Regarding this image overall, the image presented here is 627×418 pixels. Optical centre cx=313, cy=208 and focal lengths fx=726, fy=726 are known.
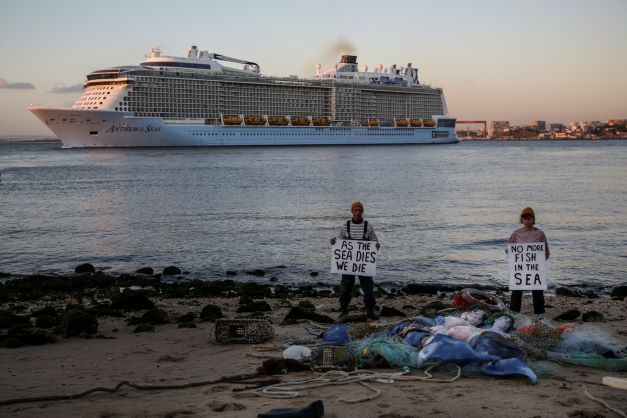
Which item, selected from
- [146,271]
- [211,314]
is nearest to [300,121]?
[146,271]

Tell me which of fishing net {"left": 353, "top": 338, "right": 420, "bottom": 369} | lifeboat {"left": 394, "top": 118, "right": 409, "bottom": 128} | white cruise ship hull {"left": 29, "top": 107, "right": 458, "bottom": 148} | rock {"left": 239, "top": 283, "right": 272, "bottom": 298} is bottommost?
rock {"left": 239, "top": 283, "right": 272, "bottom": 298}

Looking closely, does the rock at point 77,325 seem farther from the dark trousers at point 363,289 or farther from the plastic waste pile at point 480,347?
the dark trousers at point 363,289

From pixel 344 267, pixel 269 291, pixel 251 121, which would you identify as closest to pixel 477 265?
pixel 269 291

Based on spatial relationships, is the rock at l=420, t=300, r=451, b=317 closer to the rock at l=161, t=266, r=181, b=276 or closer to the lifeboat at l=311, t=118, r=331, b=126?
the rock at l=161, t=266, r=181, b=276

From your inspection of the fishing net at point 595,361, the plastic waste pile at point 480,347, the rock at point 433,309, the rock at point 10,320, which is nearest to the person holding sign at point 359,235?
the rock at point 433,309

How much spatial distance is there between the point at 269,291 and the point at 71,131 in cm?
7884

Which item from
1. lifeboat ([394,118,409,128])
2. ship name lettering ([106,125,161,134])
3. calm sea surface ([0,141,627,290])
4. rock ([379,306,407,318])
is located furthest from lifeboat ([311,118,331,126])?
rock ([379,306,407,318])

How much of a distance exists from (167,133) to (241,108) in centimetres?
1378

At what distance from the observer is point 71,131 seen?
86.2m

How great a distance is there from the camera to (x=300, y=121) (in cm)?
10219

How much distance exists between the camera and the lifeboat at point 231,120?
95500mm

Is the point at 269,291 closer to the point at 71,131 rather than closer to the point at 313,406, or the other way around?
the point at 313,406

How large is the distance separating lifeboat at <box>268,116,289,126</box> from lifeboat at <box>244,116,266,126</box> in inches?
40.7

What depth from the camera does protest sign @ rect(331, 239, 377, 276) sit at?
919 centimetres
